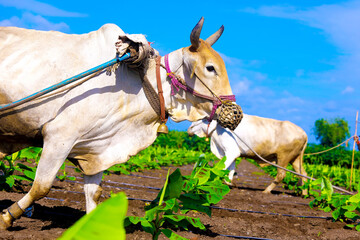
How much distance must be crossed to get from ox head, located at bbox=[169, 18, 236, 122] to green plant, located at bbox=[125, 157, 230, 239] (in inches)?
17.3

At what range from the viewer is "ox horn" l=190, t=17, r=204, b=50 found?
303 centimetres

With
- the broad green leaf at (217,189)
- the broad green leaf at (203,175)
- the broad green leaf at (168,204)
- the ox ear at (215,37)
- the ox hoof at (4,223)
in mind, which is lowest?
the ox hoof at (4,223)

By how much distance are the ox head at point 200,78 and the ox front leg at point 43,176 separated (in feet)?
3.26

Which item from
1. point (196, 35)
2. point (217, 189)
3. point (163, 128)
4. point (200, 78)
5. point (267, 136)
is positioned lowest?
point (217, 189)

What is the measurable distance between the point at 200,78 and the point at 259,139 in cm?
585

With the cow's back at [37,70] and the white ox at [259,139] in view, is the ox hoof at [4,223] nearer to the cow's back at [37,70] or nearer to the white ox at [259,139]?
the cow's back at [37,70]

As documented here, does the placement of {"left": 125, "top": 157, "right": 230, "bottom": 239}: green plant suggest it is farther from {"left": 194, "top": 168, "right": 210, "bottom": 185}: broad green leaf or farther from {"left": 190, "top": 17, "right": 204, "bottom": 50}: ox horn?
{"left": 190, "top": 17, "right": 204, "bottom": 50}: ox horn

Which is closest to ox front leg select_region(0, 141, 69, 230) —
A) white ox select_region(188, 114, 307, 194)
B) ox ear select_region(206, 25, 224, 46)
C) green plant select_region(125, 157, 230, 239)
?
green plant select_region(125, 157, 230, 239)

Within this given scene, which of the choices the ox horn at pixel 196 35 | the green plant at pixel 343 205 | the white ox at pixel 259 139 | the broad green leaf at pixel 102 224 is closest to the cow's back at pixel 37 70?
the ox horn at pixel 196 35

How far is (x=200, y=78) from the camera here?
3.27 meters

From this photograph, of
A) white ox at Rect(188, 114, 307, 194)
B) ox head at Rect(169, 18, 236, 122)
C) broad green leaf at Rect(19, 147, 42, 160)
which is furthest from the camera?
white ox at Rect(188, 114, 307, 194)

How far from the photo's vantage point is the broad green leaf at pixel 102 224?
63cm

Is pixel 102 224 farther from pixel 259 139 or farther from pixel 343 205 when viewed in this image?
pixel 259 139

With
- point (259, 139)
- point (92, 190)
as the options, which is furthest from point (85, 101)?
point (259, 139)
